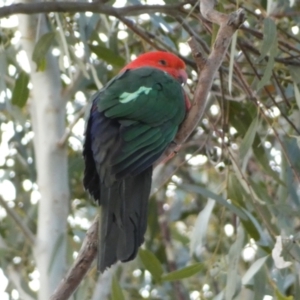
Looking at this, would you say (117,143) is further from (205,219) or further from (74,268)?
(205,219)

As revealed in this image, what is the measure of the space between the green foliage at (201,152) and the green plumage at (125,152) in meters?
0.20

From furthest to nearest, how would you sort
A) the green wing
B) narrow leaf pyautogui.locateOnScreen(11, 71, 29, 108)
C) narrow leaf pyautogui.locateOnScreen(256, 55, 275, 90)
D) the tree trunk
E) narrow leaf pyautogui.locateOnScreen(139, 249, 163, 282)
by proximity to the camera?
narrow leaf pyautogui.locateOnScreen(11, 71, 29, 108), the tree trunk, narrow leaf pyautogui.locateOnScreen(139, 249, 163, 282), narrow leaf pyautogui.locateOnScreen(256, 55, 275, 90), the green wing

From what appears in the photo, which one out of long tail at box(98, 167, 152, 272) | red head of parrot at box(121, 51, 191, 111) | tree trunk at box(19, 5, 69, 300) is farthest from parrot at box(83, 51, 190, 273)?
tree trunk at box(19, 5, 69, 300)

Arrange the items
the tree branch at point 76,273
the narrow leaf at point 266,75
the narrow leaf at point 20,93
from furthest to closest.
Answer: the narrow leaf at point 20,93 → the narrow leaf at point 266,75 → the tree branch at point 76,273

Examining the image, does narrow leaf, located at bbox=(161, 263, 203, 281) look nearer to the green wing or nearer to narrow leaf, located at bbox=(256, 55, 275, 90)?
the green wing

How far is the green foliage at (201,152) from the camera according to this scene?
2301 millimetres

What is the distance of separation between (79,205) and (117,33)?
38.2 inches

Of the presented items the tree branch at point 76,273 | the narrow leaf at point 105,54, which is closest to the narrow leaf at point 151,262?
the tree branch at point 76,273

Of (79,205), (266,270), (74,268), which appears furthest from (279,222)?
(79,205)

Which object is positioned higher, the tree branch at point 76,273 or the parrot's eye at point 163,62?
the parrot's eye at point 163,62

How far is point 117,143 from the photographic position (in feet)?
6.53

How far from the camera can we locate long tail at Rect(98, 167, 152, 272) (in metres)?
1.82

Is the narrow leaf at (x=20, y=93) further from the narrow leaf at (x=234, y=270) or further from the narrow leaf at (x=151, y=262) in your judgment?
the narrow leaf at (x=234, y=270)

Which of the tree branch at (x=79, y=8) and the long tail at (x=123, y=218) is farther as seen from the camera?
the tree branch at (x=79, y=8)
